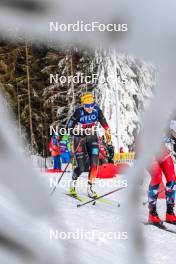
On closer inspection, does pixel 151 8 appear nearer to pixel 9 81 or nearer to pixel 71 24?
pixel 71 24

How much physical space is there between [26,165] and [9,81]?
127 mm

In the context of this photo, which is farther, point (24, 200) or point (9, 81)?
point (9, 81)

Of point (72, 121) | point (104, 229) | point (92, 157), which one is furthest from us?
point (92, 157)

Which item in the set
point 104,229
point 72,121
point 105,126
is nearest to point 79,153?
point 105,126

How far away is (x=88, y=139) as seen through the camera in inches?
101

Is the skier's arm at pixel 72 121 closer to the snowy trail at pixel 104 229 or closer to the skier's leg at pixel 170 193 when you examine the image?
the snowy trail at pixel 104 229

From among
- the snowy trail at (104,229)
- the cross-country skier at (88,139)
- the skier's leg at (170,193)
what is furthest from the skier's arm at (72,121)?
the skier's leg at (170,193)

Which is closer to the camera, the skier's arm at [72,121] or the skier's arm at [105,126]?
the skier's arm at [72,121]

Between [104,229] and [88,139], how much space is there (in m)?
1.51

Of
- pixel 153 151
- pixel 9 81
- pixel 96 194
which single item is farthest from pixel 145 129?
pixel 96 194

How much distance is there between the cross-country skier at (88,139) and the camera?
1958 mm

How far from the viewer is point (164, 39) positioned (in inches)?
6.3

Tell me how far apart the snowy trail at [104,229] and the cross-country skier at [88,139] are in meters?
0.10

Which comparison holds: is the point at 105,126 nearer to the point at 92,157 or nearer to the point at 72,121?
the point at 72,121
